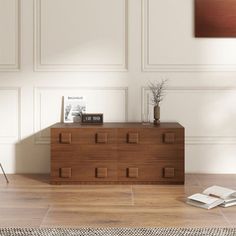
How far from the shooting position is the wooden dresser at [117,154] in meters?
3.35

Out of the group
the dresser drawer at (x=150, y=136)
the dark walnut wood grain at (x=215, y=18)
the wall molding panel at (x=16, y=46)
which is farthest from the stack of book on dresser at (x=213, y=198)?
the wall molding panel at (x=16, y=46)

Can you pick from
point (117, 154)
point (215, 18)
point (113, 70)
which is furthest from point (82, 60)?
point (215, 18)

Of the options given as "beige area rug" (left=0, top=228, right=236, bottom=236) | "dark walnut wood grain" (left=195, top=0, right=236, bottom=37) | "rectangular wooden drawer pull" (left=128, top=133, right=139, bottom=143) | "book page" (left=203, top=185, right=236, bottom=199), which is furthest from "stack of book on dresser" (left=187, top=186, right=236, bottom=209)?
"dark walnut wood grain" (left=195, top=0, right=236, bottom=37)

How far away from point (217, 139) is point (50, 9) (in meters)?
1.95

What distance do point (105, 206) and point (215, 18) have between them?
2040 mm

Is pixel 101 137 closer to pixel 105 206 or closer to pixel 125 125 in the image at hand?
pixel 125 125

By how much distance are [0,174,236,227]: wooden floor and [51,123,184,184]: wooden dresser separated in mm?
94

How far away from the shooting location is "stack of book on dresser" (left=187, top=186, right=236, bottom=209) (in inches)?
107

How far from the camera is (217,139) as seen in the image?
3.80 metres

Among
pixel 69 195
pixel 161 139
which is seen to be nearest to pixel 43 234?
pixel 69 195

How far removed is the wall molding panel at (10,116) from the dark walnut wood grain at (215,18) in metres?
1.79

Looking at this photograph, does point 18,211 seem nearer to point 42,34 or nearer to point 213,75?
point 42,34

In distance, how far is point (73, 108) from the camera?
376 centimetres

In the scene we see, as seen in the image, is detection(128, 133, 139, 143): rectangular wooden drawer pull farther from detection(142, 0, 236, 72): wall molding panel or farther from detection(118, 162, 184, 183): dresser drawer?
detection(142, 0, 236, 72): wall molding panel
